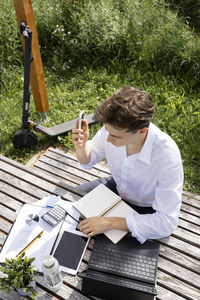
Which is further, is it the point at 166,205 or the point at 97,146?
the point at 97,146

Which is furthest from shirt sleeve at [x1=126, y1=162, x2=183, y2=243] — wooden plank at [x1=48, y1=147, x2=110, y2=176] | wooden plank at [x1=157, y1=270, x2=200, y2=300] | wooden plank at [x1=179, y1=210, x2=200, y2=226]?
wooden plank at [x1=48, y1=147, x2=110, y2=176]

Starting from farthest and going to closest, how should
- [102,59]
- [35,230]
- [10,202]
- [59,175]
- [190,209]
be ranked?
[102,59]
[59,175]
[190,209]
[10,202]
[35,230]

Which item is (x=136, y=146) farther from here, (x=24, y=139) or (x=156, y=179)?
(x=24, y=139)

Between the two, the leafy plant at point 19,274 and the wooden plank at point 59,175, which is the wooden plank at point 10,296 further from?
the wooden plank at point 59,175

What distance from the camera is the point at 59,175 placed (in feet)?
9.81

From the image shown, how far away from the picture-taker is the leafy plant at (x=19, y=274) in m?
1.54

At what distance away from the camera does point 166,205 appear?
70.2 inches

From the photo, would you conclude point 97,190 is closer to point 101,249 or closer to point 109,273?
point 101,249

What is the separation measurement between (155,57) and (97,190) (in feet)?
10.4

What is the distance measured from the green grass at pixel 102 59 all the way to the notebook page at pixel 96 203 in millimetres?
1840

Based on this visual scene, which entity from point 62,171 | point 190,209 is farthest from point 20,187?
point 190,209

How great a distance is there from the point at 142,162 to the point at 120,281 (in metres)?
0.73

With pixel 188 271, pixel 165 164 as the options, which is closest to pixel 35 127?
pixel 165 164

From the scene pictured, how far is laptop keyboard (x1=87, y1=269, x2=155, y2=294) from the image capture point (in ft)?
5.04
